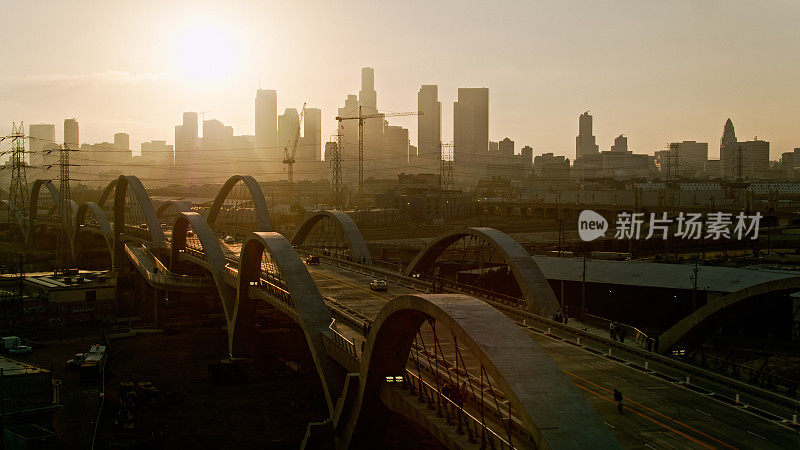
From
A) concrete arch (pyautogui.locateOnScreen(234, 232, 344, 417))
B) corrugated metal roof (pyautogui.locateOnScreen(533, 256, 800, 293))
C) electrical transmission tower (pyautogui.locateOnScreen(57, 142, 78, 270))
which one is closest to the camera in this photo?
concrete arch (pyautogui.locateOnScreen(234, 232, 344, 417))

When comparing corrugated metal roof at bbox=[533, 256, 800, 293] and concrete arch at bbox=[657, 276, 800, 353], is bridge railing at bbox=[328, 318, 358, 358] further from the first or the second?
corrugated metal roof at bbox=[533, 256, 800, 293]

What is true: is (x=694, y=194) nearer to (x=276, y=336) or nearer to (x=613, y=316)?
(x=613, y=316)

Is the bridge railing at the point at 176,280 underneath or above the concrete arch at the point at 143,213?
underneath

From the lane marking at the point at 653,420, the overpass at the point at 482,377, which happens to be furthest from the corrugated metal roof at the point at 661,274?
the lane marking at the point at 653,420

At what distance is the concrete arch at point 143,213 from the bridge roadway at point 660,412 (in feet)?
174

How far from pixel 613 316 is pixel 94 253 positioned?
264 ft

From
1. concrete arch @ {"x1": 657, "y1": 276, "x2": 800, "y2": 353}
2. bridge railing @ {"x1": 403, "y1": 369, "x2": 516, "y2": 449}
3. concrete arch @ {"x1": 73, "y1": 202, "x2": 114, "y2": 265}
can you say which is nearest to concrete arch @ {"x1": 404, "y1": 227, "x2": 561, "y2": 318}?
concrete arch @ {"x1": 657, "y1": 276, "x2": 800, "y2": 353}

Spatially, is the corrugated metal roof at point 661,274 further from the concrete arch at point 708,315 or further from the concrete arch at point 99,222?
the concrete arch at point 99,222

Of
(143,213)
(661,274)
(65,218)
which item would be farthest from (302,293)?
(65,218)

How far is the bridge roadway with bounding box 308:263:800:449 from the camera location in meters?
21.0

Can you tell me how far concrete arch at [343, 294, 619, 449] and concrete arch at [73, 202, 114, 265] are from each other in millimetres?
73996

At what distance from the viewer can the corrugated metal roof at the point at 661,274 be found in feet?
178

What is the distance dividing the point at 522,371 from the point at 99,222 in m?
85.8

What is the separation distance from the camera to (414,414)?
73.8 feet
